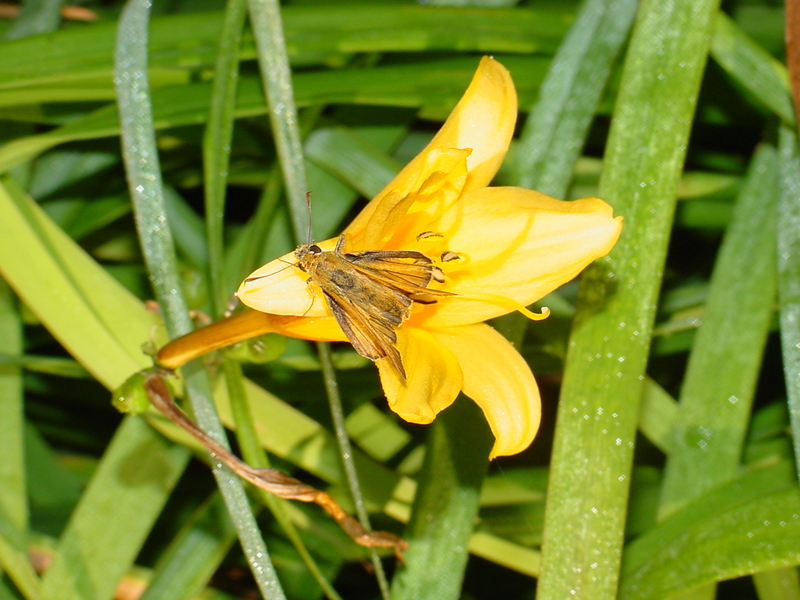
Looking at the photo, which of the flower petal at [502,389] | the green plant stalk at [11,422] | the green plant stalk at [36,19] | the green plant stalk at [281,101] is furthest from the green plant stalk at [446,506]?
the green plant stalk at [36,19]

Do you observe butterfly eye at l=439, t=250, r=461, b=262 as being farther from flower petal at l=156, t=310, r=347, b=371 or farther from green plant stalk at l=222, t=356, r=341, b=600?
green plant stalk at l=222, t=356, r=341, b=600

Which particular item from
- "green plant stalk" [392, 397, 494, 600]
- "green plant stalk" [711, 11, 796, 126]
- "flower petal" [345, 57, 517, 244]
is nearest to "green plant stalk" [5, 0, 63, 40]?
"flower petal" [345, 57, 517, 244]

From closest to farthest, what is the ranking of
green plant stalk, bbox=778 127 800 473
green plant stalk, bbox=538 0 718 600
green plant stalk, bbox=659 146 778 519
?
green plant stalk, bbox=538 0 718 600 < green plant stalk, bbox=778 127 800 473 < green plant stalk, bbox=659 146 778 519

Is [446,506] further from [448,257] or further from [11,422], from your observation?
[11,422]

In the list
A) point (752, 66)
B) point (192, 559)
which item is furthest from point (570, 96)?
point (192, 559)

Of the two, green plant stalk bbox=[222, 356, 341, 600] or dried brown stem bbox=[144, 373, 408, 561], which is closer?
dried brown stem bbox=[144, 373, 408, 561]

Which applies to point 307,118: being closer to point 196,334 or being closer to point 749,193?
point 196,334
